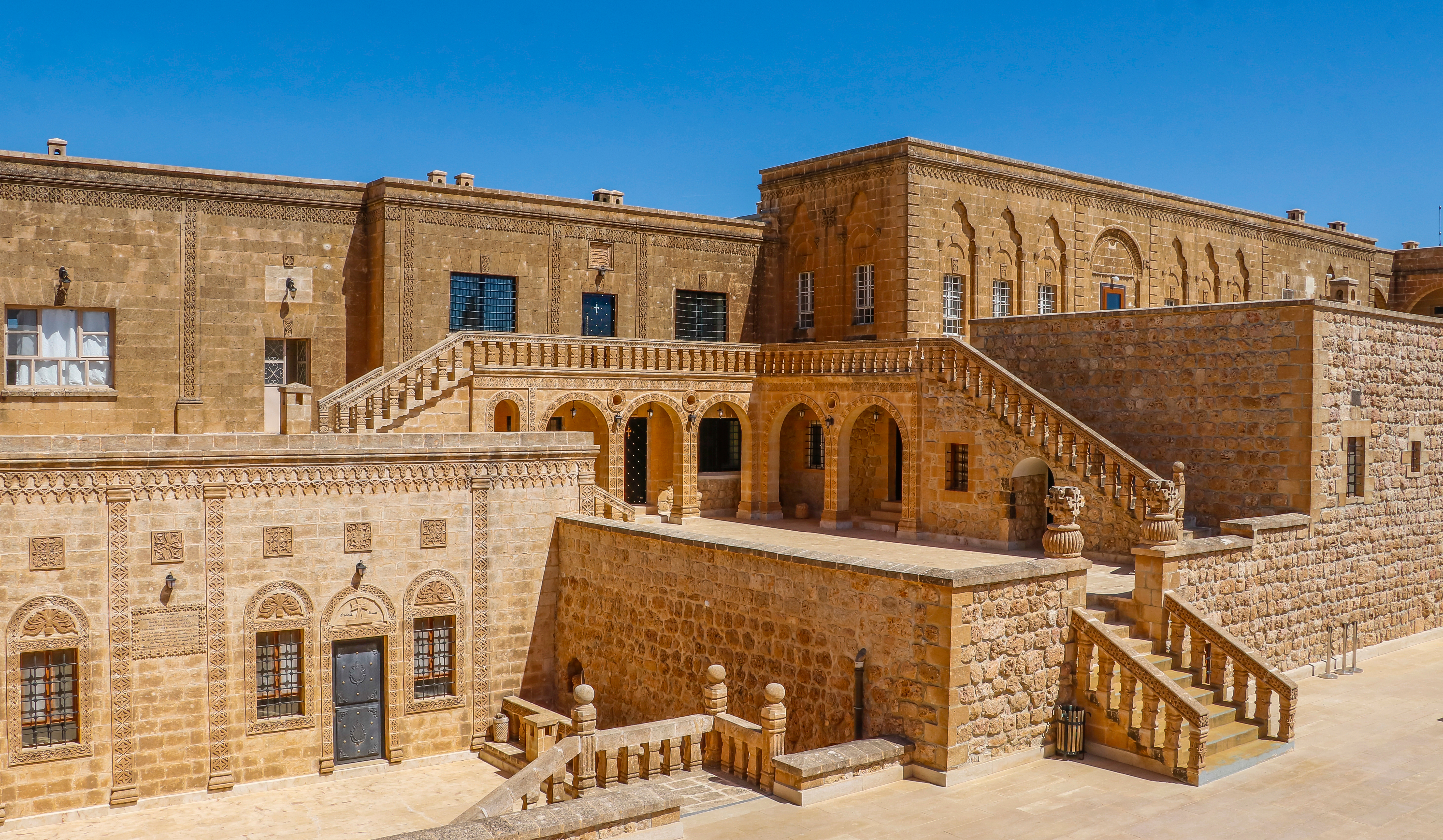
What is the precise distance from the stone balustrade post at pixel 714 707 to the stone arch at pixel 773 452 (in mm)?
11106

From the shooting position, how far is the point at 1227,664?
47.4 ft

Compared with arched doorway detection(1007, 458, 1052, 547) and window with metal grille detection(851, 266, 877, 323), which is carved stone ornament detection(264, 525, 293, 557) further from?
window with metal grille detection(851, 266, 877, 323)

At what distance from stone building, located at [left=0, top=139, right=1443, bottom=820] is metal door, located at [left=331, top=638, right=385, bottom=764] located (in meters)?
0.06

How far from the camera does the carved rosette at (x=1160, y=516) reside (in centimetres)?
1495

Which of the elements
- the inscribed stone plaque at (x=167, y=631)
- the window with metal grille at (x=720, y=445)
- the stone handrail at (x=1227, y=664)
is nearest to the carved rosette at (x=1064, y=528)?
the stone handrail at (x=1227, y=664)

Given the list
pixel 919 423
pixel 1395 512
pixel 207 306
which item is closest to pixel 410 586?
pixel 207 306

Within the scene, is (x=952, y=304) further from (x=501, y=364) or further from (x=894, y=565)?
(x=894, y=565)

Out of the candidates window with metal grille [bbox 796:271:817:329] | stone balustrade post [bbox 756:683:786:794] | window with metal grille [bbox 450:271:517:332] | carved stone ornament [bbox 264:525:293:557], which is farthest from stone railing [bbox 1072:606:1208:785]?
window with metal grille [bbox 796:271:817:329]

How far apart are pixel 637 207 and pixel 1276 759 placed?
1721 cm

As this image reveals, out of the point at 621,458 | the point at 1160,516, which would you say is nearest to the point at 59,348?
the point at 621,458

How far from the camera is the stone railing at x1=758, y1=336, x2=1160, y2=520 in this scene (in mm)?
17953

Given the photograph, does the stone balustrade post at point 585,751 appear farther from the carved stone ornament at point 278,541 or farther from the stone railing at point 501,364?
the stone railing at point 501,364

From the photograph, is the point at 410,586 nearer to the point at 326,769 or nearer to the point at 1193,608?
the point at 326,769

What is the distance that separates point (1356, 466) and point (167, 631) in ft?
62.8
